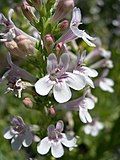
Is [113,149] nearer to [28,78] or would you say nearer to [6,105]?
[6,105]

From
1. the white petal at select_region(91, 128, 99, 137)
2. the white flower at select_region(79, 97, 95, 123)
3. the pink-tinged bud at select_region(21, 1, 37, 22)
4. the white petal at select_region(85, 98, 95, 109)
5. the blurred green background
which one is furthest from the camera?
the blurred green background

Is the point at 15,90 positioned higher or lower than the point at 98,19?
higher

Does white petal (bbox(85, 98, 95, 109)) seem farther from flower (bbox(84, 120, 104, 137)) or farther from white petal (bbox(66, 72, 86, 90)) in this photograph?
flower (bbox(84, 120, 104, 137))

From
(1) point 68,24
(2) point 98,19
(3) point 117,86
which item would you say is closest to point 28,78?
(1) point 68,24

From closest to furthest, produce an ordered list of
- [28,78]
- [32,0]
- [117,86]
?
[32,0] < [28,78] < [117,86]

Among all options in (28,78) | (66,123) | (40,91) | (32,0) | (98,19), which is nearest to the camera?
(40,91)

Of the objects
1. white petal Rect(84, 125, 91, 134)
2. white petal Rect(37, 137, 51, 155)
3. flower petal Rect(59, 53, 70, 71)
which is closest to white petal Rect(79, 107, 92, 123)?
white petal Rect(37, 137, 51, 155)
